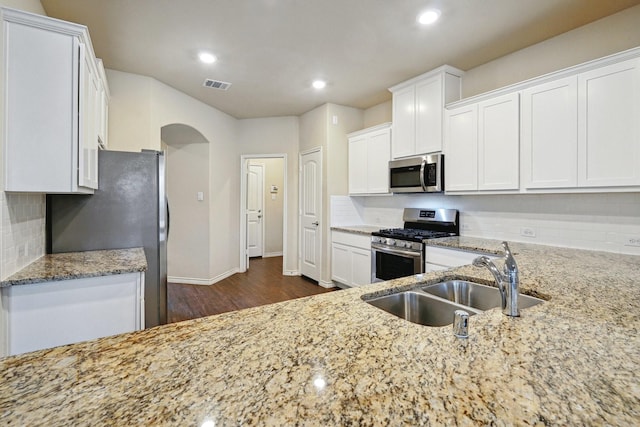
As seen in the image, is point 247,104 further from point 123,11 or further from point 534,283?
point 534,283

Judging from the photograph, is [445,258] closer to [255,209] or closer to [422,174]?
[422,174]

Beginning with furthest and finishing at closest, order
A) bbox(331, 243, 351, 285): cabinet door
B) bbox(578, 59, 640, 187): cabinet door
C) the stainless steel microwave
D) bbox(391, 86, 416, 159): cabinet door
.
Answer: bbox(331, 243, 351, 285): cabinet door, bbox(391, 86, 416, 159): cabinet door, the stainless steel microwave, bbox(578, 59, 640, 187): cabinet door

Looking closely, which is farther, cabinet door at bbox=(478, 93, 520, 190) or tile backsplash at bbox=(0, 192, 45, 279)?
cabinet door at bbox=(478, 93, 520, 190)

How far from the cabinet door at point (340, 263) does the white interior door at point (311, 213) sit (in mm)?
282

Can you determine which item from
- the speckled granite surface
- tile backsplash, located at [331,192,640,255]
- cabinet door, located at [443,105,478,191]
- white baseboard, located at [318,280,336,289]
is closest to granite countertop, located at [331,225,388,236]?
tile backsplash, located at [331,192,640,255]

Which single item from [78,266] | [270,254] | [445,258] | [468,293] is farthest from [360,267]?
[270,254]

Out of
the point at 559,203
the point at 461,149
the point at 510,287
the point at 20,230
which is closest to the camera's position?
the point at 510,287

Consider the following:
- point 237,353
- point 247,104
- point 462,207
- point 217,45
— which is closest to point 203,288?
point 247,104

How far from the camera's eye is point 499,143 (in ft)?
8.98

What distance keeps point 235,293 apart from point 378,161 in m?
2.58

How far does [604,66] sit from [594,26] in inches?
22.3

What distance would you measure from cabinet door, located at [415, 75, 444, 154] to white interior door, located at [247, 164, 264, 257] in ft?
13.6

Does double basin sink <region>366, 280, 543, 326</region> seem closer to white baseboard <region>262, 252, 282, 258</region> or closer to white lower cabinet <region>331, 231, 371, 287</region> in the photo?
white lower cabinet <region>331, 231, 371, 287</region>

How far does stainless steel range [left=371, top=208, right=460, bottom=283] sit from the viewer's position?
3.14 metres
